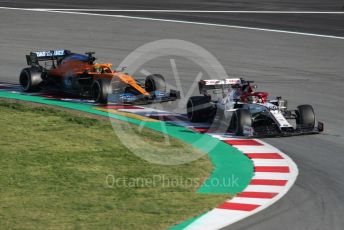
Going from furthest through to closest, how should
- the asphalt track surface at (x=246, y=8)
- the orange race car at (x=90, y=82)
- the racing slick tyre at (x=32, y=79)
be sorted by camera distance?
the asphalt track surface at (x=246, y=8) < the racing slick tyre at (x=32, y=79) < the orange race car at (x=90, y=82)

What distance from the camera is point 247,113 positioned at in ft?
74.7

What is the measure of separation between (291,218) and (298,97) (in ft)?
42.9

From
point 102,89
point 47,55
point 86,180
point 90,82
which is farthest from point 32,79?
point 86,180

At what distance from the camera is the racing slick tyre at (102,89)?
26875 millimetres

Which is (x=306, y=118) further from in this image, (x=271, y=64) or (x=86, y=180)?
(x=271, y=64)

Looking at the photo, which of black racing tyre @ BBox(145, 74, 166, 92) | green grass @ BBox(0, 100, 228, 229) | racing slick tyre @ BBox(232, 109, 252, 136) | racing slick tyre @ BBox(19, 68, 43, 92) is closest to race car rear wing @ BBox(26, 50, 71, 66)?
racing slick tyre @ BBox(19, 68, 43, 92)

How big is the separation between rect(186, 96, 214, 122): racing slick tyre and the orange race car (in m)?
2.48

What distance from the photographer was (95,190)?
1784 cm

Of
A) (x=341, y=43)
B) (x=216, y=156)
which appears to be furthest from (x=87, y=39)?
(x=216, y=156)

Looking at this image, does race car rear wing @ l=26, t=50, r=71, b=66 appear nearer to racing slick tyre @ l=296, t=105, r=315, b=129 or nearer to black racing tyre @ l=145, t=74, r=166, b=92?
black racing tyre @ l=145, t=74, r=166, b=92

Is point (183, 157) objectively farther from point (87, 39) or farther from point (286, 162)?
point (87, 39)

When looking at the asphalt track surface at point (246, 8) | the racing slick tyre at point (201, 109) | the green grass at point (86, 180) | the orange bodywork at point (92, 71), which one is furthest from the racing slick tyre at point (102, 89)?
the asphalt track surface at point (246, 8)

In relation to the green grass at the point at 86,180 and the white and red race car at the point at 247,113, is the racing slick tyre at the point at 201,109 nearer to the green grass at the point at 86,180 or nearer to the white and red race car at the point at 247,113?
the white and red race car at the point at 247,113

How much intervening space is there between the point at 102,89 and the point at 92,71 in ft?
4.89
